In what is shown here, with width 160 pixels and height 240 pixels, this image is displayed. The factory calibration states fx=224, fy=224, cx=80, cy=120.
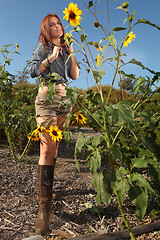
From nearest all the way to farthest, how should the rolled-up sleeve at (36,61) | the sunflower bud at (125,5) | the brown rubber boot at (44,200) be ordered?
1. the sunflower bud at (125,5)
2. the brown rubber boot at (44,200)
3. the rolled-up sleeve at (36,61)

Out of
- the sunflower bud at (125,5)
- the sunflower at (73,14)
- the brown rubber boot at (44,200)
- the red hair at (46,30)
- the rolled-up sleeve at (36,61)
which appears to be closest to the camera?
the sunflower bud at (125,5)

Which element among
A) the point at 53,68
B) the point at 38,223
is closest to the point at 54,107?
the point at 53,68

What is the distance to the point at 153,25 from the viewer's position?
117 cm

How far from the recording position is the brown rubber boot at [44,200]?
1.83 meters

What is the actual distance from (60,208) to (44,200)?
329 mm

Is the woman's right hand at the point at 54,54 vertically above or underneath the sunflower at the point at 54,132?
above

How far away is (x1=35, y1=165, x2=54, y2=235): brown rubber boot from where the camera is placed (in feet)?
6.00

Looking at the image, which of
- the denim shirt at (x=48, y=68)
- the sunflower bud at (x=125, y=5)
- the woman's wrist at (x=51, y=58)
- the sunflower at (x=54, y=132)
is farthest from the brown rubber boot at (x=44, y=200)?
the sunflower bud at (x=125, y=5)

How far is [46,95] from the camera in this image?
213 centimetres

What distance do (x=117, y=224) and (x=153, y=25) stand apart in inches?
61.2

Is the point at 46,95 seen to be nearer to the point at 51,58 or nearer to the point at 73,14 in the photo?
the point at 51,58

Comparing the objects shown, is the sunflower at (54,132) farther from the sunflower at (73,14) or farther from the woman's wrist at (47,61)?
the sunflower at (73,14)

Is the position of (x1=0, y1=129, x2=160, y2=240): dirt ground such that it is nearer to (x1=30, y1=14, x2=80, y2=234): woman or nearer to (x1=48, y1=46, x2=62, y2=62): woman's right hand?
(x1=30, y1=14, x2=80, y2=234): woman

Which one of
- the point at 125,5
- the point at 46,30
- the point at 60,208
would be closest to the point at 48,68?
the point at 46,30
